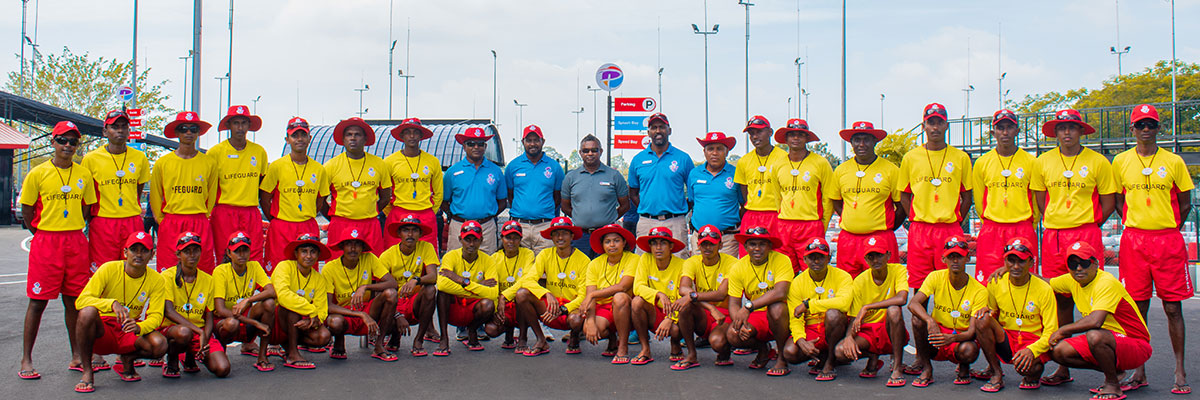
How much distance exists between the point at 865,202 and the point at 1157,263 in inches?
84.8

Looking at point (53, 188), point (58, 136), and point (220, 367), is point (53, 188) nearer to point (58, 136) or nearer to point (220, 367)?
point (58, 136)

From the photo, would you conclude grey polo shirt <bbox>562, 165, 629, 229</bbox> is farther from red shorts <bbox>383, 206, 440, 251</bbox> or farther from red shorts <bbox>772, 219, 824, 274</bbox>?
red shorts <bbox>772, 219, 824, 274</bbox>

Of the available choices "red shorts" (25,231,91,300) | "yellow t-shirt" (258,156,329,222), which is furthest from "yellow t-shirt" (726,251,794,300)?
"red shorts" (25,231,91,300)

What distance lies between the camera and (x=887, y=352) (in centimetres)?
681

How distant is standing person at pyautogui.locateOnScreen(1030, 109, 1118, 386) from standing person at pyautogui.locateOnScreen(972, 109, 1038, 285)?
6.1 inches

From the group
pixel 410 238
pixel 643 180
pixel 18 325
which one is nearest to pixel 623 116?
pixel 643 180

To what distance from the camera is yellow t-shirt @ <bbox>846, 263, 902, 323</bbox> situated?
22.8 ft

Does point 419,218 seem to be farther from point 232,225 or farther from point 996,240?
point 996,240

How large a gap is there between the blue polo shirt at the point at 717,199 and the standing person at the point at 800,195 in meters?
0.63

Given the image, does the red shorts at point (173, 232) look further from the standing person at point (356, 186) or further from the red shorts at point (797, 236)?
the red shorts at point (797, 236)

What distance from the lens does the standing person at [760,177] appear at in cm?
826

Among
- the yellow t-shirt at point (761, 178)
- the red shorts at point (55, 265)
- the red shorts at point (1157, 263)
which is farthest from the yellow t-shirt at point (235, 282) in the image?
the red shorts at point (1157, 263)

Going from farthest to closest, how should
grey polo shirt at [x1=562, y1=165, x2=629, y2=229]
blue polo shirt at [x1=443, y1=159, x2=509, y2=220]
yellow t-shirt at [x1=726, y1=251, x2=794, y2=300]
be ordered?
blue polo shirt at [x1=443, y1=159, x2=509, y2=220], grey polo shirt at [x1=562, y1=165, x2=629, y2=229], yellow t-shirt at [x1=726, y1=251, x2=794, y2=300]

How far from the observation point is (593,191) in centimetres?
910
